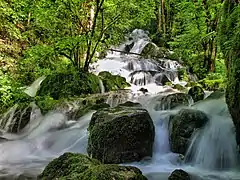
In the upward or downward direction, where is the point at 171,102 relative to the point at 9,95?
downward

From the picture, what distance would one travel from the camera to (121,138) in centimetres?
541

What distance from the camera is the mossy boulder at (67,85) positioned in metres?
10.0

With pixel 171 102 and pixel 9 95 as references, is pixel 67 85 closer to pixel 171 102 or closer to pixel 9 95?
pixel 9 95

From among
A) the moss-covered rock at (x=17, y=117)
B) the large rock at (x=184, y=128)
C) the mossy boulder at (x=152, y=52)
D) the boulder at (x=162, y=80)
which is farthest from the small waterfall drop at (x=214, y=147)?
the mossy boulder at (x=152, y=52)

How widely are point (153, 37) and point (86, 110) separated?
1392cm

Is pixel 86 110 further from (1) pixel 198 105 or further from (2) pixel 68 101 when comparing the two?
(1) pixel 198 105

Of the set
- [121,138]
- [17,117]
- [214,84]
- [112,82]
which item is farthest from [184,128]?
[112,82]

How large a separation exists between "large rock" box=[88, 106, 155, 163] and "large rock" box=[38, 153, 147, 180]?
1.60 metres

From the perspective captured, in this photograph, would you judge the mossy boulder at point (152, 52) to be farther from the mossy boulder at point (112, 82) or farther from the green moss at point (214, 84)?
the green moss at point (214, 84)

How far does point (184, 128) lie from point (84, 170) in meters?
2.97

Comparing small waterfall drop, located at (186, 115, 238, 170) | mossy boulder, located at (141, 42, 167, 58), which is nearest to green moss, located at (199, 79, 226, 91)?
small waterfall drop, located at (186, 115, 238, 170)

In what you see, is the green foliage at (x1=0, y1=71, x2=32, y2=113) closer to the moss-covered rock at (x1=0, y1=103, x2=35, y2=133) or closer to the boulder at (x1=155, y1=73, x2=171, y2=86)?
the moss-covered rock at (x1=0, y1=103, x2=35, y2=133)

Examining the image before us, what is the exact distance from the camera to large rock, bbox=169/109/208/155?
5.82 metres

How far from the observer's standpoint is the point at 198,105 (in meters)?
7.51
